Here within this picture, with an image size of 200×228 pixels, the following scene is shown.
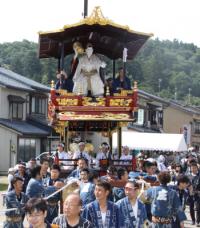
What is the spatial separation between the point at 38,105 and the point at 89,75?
25216 millimetres

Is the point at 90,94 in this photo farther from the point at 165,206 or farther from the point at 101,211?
the point at 101,211

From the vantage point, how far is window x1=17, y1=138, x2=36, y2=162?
34469 mm

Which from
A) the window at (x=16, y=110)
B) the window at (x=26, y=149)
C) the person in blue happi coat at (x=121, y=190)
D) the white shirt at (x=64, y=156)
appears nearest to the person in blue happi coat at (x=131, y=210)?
the person in blue happi coat at (x=121, y=190)

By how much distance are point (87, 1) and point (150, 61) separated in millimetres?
91864

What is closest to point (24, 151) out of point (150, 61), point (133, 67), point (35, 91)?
point (35, 91)

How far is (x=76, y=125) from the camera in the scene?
49.6 ft

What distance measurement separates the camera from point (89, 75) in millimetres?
14516

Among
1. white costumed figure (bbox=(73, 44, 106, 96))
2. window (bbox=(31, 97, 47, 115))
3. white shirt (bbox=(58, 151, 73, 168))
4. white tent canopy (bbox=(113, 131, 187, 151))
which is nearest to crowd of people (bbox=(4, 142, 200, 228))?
white shirt (bbox=(58, 151, 73, 168))

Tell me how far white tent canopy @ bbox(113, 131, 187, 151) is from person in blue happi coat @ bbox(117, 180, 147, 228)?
22257 mm

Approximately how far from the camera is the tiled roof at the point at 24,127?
A: 109ft

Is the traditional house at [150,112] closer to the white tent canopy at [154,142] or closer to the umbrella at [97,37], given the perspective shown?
the white tent canopy at [154,142]

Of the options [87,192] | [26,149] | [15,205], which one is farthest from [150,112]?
[15,205]

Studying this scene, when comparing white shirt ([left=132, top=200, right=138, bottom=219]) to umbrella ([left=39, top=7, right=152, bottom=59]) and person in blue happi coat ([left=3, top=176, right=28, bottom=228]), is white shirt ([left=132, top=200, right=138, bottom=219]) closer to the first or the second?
person in blue happi coat ([left=3, top=176, right=28, bottom=228])

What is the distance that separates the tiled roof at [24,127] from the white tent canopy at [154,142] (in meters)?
7.22
